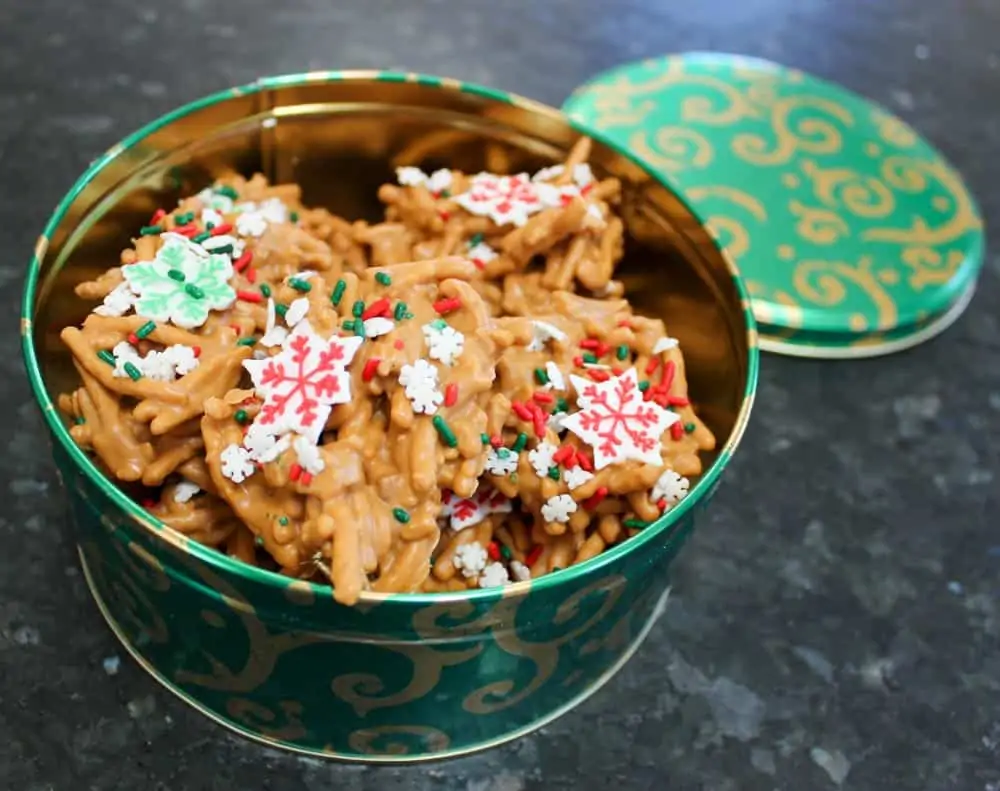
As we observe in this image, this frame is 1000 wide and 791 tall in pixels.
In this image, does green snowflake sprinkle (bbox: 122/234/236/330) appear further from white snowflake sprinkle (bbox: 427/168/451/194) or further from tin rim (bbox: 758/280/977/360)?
tin rim (bbox: 758/280/977/360)

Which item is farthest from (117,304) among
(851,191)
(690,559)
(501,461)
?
(851,191)

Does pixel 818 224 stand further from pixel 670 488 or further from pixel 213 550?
pixel 213 550

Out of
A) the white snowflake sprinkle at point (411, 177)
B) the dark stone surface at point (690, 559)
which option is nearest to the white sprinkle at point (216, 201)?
the white snowflake sprinkle at point (411, 177)

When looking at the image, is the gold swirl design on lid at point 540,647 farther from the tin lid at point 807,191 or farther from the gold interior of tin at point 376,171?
the tin lid at point 807,191

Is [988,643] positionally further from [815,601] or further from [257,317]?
[257,317]

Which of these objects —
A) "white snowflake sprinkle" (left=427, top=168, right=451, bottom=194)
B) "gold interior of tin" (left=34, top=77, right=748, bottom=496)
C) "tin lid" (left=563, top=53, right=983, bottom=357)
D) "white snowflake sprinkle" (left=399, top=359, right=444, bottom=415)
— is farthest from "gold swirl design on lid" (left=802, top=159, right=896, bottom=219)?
"white snowflake sprinkle" (left=399, top=359, right=444, bottom=415)

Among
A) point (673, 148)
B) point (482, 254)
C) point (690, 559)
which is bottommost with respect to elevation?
point (690, 559)

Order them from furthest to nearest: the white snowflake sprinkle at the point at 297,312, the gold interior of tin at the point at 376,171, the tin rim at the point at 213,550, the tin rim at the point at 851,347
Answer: the tin rim at the point at 851,347 < the gold interior of tin at the point at 376,171 < the white snowflake sprinkle at the point at 297,312 < the tin rim at the point at 213,550
